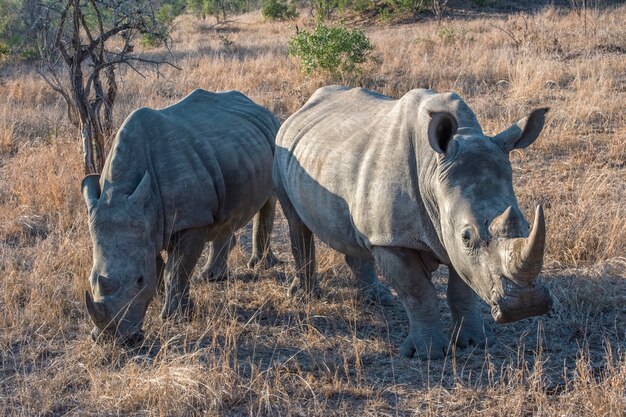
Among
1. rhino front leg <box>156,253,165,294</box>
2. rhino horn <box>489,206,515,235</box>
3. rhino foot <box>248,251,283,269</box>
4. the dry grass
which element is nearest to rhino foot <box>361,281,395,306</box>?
the dry grass

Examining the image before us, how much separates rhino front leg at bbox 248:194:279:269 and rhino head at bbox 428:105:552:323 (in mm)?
2978

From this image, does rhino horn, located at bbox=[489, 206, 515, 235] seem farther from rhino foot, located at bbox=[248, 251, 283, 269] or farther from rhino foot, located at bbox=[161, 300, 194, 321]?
rhino foot, located at bbox=[248, 251, 283, 269]

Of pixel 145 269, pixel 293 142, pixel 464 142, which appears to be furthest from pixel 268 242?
pixel 464 142

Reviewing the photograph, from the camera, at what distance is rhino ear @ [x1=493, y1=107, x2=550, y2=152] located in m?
4.59

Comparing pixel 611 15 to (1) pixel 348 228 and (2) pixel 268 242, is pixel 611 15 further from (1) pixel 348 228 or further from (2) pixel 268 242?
(1) pixel 348 228

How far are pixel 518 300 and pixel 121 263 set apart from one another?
2556 mm

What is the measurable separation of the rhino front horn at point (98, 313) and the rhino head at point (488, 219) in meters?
2.13

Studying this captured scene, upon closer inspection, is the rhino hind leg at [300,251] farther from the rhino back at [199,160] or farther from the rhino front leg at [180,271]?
the rhino front leg at [180,271]

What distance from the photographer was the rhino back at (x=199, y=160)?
584cm

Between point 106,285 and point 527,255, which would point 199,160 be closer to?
point 106,285

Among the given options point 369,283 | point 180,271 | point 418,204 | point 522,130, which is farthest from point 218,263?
point 522,130

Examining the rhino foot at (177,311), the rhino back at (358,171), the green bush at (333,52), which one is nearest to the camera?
the rhino back at (358,171)

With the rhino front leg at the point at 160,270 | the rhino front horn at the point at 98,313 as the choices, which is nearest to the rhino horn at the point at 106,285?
the rhino front horn at the point at 98,313

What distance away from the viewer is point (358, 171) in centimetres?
521
